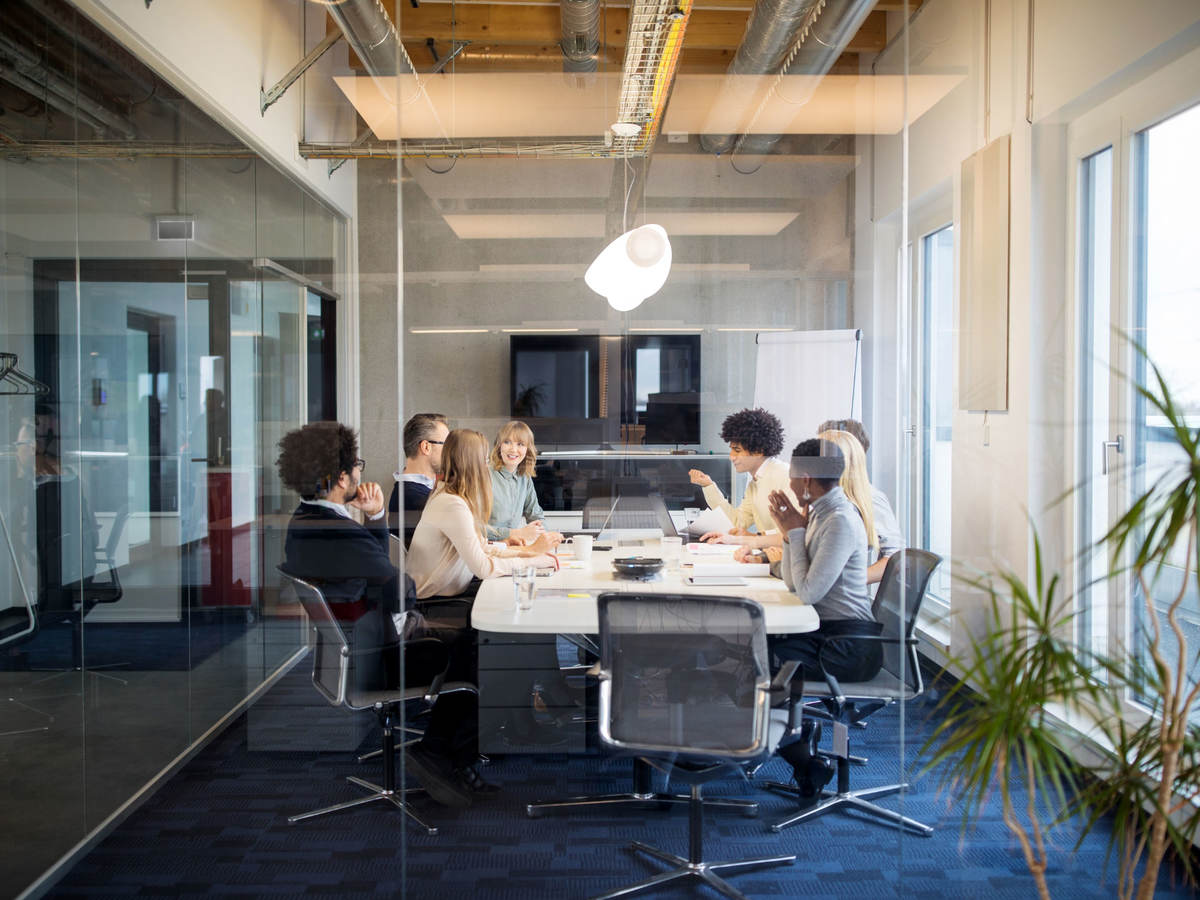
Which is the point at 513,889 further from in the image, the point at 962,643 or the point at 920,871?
the point at 962,643

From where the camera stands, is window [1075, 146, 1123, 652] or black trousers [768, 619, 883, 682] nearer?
window [1075, 146, 1123, 652]

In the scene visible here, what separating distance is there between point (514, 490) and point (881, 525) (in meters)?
1.31

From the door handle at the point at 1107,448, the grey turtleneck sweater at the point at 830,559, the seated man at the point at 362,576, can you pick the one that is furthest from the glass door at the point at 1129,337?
the seated man at the point at 362,576

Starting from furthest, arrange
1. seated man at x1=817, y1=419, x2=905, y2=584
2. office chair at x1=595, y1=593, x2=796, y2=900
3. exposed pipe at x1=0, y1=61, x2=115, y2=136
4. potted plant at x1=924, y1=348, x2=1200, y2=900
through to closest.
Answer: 1. seated man at x1=817, y1=419, x2=905, y2=584
2. exposed pipe at x1=0, y1=61, x2=115, y2=136
3. office chair at x1=595, y1=593, x2=796, y2=900
4. potted plant at x1=924, y1=348, x2=1200, y2=900

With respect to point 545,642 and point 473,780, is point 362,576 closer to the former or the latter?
point 545,642

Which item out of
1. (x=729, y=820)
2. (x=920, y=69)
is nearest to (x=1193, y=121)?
(x=920, y=69)

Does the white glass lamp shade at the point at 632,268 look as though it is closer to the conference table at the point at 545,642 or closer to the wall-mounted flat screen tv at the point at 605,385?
the wall-mounted flat screen tv at the point at 605,385

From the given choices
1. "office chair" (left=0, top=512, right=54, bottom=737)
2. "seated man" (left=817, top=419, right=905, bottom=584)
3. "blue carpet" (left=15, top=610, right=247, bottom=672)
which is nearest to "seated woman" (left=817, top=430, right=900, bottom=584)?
"seated man" (left=817, top=419, right=905, bottom=584)

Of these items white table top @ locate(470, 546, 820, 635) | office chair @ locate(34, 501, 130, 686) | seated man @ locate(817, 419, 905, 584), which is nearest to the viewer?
office chair @ locate(34, 501, 130, 686)

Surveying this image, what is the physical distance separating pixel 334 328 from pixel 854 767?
2456 mm

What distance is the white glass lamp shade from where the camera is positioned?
3.00 m

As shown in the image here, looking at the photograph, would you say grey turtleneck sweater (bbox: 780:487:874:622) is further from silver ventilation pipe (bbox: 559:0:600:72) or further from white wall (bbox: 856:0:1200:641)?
silver ventilation pipe (bbox: 559:0:600:72)

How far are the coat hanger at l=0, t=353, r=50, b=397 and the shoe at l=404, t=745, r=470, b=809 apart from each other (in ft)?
5.61

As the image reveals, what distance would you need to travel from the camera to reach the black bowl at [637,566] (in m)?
3.09
